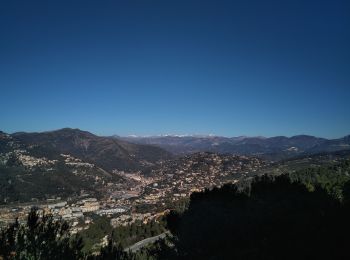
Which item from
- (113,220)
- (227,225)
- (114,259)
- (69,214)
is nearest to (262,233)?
(227,225)

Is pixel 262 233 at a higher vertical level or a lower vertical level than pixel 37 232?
lower

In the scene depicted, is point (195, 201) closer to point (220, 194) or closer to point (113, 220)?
point (220, 194)

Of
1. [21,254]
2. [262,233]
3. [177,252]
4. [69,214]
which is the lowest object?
[69,214]

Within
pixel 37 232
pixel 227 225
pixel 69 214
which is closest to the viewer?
pixel 37 232

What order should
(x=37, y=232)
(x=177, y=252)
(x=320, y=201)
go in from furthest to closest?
(x=320, y=201) < (x=177, y=252) < (x=37, y=232)

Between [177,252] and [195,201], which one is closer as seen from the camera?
[177,252]

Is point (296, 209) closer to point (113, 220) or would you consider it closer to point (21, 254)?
point (21, 254)
